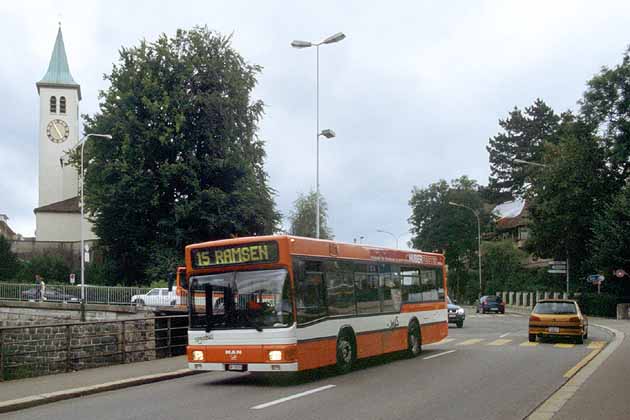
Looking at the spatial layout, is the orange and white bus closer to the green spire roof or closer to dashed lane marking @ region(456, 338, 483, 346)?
dashed lane marking @ region(456, 338, 483, 346)

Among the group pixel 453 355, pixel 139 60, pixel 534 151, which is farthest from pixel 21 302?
pixel 534 151

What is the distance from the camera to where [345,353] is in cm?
1614

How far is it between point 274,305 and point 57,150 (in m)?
93.5

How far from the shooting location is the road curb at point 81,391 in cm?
1212

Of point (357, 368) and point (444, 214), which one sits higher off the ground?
point (444, 214)

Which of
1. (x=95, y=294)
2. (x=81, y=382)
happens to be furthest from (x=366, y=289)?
(x=95, y=294)

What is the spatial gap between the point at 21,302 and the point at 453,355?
1479 inches

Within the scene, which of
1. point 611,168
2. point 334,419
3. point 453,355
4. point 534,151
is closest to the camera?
point 334,419

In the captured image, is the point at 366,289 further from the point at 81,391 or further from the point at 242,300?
the point at 81,391

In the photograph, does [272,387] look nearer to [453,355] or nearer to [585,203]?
[453,355]

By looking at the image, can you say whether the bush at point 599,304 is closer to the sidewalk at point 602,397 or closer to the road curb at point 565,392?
the road curb at point 565,392

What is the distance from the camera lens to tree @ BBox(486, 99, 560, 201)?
319 feet

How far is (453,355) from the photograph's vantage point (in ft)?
67.0

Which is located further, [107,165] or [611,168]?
[611,168]
